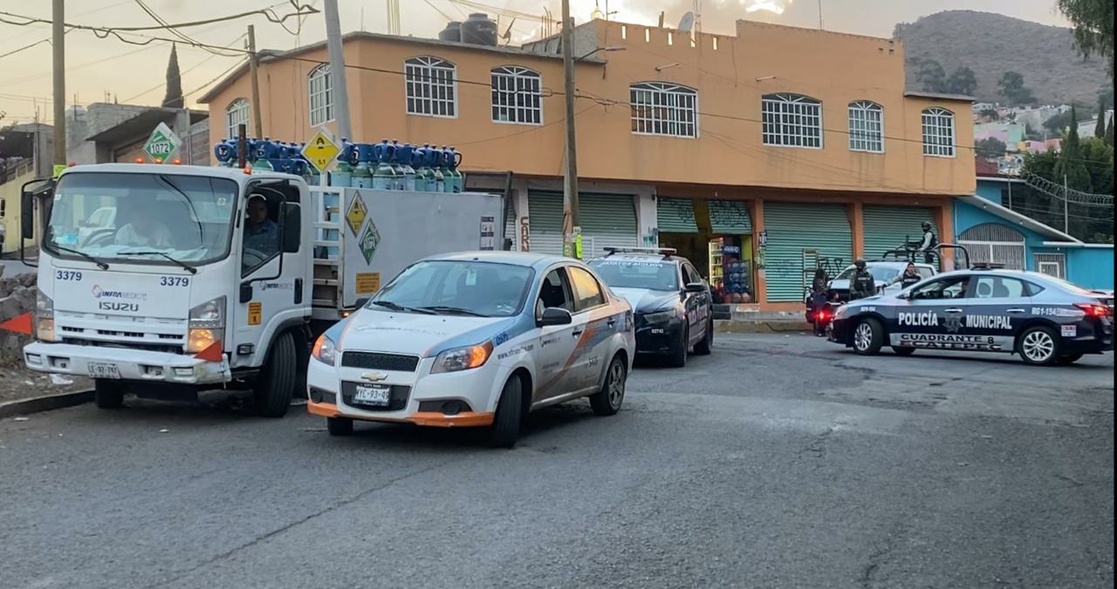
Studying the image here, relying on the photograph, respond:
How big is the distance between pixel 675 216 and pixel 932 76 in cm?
10986

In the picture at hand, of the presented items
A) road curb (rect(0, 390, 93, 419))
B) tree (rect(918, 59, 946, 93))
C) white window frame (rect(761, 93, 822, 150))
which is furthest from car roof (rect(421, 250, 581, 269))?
tree (rect(918, 59, 946, 93))

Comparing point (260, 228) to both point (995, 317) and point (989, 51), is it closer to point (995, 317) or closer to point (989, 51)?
point (995, 317)

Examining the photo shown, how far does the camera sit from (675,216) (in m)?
38.2

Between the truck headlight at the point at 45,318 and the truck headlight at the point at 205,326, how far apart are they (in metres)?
1.31

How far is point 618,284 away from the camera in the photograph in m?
16.8

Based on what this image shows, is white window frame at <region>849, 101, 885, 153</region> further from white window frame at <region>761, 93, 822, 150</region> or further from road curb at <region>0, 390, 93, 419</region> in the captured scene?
road curb at <region>0, 390, 93, 419</region>

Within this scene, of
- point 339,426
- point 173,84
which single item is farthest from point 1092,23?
point 173,84

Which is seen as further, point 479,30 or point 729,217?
point 729,217

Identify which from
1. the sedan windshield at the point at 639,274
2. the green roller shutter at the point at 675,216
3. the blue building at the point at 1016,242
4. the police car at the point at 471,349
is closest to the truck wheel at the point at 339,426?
the police car at the point at 471,349

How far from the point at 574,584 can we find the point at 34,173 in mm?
48068

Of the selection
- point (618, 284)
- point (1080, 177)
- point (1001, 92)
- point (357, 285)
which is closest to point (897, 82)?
point (1080, 177)

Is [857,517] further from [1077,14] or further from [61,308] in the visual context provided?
[1077,14]

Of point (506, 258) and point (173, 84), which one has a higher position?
point (173, 84)

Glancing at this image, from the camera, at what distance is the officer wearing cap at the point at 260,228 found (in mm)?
10609
